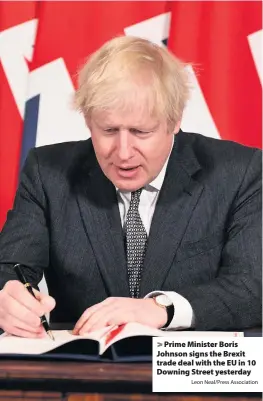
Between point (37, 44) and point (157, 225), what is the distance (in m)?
1.18

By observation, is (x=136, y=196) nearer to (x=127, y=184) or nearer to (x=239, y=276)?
(x=127, y=184)

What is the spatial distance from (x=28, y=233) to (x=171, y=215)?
1.20 feet

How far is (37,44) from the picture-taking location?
8.82ft

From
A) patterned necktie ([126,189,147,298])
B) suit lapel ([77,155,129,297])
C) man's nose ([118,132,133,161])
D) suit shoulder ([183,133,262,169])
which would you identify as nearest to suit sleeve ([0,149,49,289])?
suit lapel ([77,155,129,297])

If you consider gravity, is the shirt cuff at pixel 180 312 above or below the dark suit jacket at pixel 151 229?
below

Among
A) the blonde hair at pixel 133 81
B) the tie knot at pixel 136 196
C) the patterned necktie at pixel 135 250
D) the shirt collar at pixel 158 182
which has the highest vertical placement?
the blonde hair at pixel 133 81

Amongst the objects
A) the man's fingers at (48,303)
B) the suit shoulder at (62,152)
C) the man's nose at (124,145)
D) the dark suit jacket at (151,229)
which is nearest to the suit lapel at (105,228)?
the dark suit jacket at (151,229)

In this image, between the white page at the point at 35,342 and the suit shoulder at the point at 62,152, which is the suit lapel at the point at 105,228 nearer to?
the suit shoulder at the point at 62,152

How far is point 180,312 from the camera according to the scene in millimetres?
1511

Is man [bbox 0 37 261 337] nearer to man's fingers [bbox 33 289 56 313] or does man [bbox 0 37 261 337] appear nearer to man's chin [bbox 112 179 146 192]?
man's chin [bbox 112 179 146 192]

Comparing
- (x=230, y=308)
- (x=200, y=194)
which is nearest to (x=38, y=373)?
(x=230, y=308)

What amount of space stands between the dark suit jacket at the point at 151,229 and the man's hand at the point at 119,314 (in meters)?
0.25

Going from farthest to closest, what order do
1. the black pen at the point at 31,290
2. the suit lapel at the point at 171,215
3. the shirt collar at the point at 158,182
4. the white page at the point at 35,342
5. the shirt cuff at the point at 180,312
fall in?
the shirt collar at the point at 158,182 < the suit lapel at the point at 171,215 < the shirt cuff at the point at 180,312 < the black pen at the point at 31,290 < the white page at the point at 35,342

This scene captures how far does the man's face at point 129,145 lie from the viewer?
163 cm
